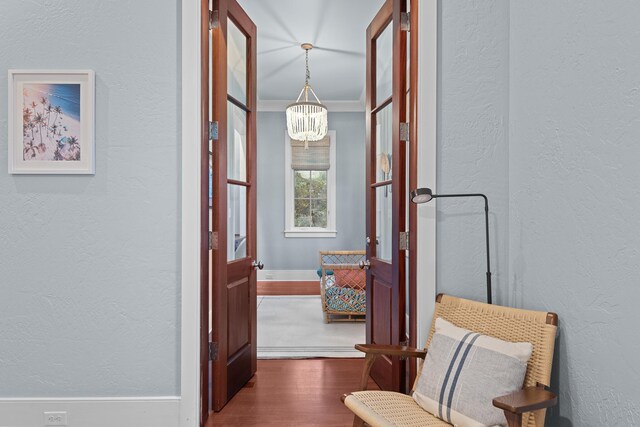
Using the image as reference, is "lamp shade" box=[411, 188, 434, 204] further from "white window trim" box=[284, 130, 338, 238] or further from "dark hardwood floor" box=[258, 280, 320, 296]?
"white window trim" box=[284, 130, 338, 238]

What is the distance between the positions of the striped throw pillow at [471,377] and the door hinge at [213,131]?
1.65 m

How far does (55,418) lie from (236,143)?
6.11 ft

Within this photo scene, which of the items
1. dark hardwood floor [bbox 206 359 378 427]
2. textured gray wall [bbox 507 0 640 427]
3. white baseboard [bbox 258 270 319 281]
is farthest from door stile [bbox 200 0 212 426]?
white baseboard [bbox 258 270 319 281]

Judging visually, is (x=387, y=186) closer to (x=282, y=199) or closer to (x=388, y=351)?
(x=388, y=351)

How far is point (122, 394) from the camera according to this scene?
2094 mm

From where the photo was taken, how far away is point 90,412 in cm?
207

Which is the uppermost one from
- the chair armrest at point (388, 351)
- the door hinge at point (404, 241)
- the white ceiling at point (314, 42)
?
the white ceiling at point (314, 42)

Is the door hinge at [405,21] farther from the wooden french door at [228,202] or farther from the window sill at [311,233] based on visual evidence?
the window sill at [311,233]

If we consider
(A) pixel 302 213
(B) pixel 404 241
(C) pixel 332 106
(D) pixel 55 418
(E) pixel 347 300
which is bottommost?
(D) pixel 55 418

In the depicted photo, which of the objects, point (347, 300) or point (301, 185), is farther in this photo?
point (301, 185)

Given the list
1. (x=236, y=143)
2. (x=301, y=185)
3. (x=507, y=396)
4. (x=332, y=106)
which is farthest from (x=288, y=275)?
(x=507, y=396)

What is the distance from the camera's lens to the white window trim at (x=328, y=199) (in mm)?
6527

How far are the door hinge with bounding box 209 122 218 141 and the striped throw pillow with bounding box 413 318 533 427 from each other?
5.40 feet

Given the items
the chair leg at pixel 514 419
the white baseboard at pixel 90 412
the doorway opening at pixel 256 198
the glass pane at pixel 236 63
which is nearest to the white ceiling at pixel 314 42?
the doorway opening at pixel 256 198
